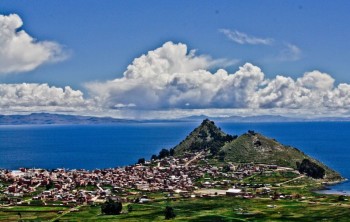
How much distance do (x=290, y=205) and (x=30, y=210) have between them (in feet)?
253

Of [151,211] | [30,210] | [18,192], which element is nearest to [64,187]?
[18,192]

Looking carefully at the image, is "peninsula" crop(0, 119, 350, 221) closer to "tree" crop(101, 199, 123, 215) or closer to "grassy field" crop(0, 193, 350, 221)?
"grassy field" crop(0, 193, 350, 221)

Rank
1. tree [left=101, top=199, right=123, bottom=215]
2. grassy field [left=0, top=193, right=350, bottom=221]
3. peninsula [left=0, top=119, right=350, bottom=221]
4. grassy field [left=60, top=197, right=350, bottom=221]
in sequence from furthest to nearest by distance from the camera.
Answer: tree [left=101, top=199, right=123, bottom=215], peninsula [left=0, top=119, right=350, bottom=221], grassy field [left=60, top=197, right=350, bottom=221], grassy field [left=0, top=193, right=350, bottom=221]

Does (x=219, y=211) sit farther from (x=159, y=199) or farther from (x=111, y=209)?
(x=111, y=209)

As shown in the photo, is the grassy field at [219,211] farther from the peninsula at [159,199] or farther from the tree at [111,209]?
the tree at [111,209]

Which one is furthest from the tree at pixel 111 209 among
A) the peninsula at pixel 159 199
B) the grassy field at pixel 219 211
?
the grassy field at pixel 219 211

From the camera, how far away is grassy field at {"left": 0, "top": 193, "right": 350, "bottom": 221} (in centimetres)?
13325

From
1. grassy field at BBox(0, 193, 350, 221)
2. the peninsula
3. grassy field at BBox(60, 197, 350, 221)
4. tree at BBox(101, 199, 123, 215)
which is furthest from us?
tree at BBox(101, 199, 123, 215)

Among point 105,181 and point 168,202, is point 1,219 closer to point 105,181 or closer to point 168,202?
point 168,202

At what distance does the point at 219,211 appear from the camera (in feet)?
473

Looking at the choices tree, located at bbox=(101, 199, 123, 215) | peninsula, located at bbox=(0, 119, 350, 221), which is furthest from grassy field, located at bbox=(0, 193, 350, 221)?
tree, located at bbox=(101, 199, 123, 215)

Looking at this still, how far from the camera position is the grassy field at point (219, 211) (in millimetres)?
133250

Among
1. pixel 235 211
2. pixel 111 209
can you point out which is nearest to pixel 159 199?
pixel 111 209

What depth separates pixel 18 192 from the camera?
566 feet
